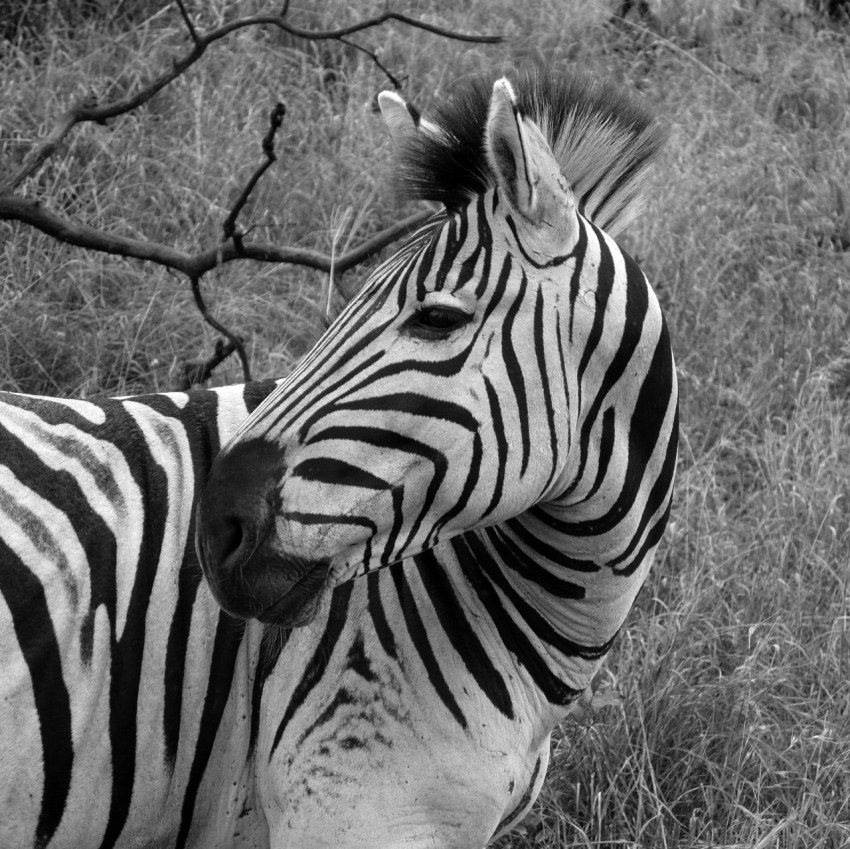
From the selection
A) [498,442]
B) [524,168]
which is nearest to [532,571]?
[498,442]

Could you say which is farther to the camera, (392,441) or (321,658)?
(321,658)

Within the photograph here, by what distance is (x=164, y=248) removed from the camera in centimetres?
428

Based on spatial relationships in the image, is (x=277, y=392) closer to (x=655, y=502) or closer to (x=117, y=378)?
(x=655, y=502)

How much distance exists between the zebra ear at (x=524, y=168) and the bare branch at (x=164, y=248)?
1900mm

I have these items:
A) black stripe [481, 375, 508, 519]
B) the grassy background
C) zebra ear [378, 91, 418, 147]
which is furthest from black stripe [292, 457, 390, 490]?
the grassy background

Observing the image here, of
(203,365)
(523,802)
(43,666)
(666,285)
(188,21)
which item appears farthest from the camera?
(666,285)

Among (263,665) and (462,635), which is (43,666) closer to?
(263,665)

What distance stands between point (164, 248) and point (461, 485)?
256 cm

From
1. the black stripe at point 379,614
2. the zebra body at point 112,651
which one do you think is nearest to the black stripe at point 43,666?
the zebra body at point 112,651

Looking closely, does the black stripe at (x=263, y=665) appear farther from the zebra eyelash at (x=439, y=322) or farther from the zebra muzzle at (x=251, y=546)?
the zebra eyelash at (x=439, y=322)

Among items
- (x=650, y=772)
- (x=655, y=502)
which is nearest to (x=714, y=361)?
(x=650, y=772)

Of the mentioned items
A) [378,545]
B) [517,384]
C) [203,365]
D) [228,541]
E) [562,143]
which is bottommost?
[203,365]

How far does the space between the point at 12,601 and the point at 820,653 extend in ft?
9.41

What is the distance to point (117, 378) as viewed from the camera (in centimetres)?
515
